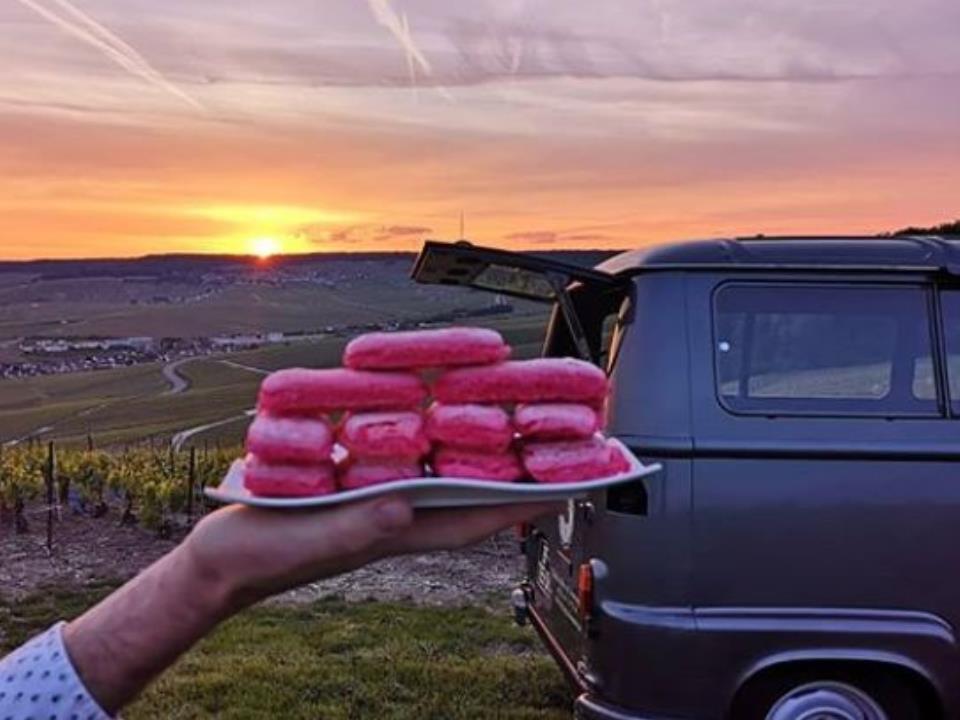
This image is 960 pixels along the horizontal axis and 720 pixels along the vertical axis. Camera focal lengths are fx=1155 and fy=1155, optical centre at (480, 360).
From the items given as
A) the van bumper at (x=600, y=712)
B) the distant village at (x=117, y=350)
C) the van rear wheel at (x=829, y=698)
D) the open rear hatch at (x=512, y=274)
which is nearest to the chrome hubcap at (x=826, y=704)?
the van rear wheel at (x=829, y=698)

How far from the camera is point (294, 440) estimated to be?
4.75 ft

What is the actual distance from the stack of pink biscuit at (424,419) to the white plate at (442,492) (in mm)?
27

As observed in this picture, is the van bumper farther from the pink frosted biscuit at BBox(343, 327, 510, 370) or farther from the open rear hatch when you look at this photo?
the pink frosted biscuit at BBox(343, 327, 510, 370)

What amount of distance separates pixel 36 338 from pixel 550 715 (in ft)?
219

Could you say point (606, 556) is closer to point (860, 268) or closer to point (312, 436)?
point (860, 268)

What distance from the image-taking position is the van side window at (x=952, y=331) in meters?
4.32

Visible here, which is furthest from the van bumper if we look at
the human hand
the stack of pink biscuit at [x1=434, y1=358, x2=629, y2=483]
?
the human hand

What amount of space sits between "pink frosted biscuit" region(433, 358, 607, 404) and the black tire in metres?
2.98

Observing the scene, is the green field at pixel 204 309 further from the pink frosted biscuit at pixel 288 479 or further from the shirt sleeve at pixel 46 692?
the shirt sleeve at pixel 46 692

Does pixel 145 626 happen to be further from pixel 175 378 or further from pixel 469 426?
pixel 175 378

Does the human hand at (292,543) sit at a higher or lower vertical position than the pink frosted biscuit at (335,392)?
lower

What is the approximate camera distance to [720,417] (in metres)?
4.16

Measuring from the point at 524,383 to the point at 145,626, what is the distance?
63 centimetres

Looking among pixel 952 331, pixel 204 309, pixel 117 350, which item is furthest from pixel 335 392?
pixel 204 309
